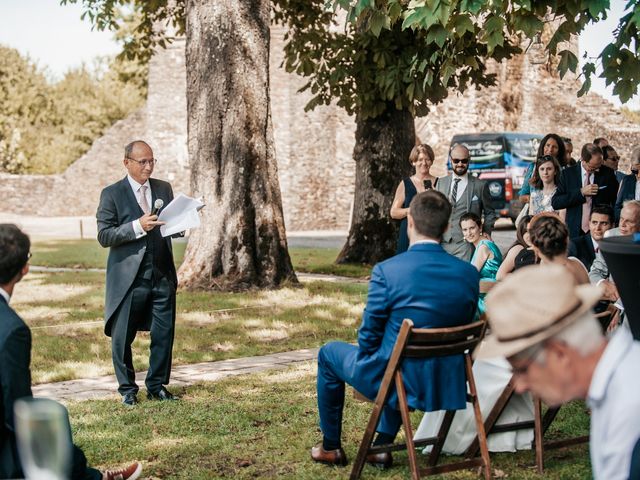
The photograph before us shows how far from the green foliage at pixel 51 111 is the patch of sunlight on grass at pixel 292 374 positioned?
150 ft

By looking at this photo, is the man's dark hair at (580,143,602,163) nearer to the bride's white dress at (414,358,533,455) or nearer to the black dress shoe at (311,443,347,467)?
the bride's white dress at (414,358,533,455)

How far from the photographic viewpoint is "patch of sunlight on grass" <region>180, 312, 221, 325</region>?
1149 cm

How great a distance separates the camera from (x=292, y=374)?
8.51 metres

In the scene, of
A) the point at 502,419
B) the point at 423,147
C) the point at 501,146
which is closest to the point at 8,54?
the point at 501,146

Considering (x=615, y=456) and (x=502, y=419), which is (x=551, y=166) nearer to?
(x=502, y=419)

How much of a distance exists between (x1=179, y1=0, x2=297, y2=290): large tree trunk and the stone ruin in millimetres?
15571

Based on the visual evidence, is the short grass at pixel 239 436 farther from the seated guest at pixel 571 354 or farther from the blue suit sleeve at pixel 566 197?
the seated guest at pixel 571 354

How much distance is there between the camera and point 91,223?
3666 centimetres

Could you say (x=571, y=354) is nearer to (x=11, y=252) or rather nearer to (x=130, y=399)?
(x=11, y=252)

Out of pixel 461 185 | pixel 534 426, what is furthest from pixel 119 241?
pixel 461 185

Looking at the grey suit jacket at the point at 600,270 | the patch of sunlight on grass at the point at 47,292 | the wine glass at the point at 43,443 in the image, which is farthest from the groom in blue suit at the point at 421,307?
the patch of sunlight on grass at the point at 47,292

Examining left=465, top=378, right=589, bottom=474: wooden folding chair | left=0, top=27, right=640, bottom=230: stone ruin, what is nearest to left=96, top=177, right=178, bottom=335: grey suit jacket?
left=465, top=378, right=589, bottom=474: wooden folding chair

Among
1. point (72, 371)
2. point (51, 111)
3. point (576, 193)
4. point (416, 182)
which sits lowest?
point (72, 371)

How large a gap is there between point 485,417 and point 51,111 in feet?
198
